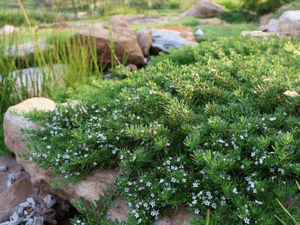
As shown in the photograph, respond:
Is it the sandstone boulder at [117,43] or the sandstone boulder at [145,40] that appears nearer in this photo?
the sandstone boulder at [117,43]

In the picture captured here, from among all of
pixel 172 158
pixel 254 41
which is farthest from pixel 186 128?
A: pixel 254 41

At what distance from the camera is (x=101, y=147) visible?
2.20 meters

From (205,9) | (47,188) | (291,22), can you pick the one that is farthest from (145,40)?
(205,9)

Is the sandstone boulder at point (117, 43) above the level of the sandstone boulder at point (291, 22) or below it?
below

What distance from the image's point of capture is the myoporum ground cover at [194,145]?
1.73 meters

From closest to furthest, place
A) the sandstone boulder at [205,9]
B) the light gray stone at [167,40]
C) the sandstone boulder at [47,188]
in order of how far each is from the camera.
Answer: the sandstone boulder at [47,188] → the light gray stone at [167,40] → the sandstone boulder at [205,9]

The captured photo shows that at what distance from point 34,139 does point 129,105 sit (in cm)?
97

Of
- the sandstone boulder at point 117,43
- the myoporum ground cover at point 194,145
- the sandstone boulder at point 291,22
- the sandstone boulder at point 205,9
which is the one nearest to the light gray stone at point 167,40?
the sandstone boulder at point 117,43

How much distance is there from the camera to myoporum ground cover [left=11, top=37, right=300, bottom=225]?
1727 millimetres

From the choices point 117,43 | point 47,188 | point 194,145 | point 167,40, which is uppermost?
point 194,145

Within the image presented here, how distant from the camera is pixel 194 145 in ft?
6.00

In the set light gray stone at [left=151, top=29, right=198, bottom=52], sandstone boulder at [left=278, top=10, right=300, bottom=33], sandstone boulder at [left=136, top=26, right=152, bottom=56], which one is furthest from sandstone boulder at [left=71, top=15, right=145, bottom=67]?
sandstone boulder at [left=278, top=10, right=300, bottom=33]

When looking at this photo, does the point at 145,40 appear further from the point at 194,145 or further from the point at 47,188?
the point at 194,145

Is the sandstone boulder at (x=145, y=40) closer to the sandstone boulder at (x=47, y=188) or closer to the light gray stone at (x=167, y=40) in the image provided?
the light gray stone at (x=167, y=40)
